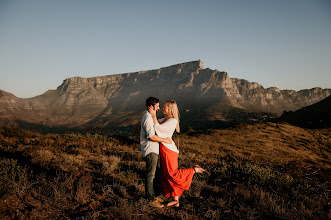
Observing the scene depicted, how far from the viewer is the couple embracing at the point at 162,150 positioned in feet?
11.9

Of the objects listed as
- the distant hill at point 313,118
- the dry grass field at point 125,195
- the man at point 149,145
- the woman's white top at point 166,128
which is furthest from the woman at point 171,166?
the distant hill at point 313,118

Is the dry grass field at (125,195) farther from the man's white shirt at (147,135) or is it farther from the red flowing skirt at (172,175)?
the man's white shirt at (147,135)

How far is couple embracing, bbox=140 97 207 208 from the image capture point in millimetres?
3625

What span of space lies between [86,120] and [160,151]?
21486 cm

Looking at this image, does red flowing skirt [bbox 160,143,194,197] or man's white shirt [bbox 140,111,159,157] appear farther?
red flowing skirt [bbox 160,143,194,197]

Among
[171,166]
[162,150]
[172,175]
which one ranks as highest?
[162,150]

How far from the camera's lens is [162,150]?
3.85 meters

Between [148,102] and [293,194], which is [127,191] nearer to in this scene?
[148,102]

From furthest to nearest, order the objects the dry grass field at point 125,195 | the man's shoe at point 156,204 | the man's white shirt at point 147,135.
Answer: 1. the man's shoe at point 156,204
2. the man's white shirt at point 147,135
3. the dry grass field at point 125,195

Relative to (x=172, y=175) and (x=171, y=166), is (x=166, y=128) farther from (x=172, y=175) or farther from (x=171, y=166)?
(x=172, y=175)

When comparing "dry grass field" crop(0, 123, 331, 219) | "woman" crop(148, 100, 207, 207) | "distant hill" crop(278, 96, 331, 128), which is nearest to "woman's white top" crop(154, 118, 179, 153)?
"woman" crop(148, 100, 207, 207)

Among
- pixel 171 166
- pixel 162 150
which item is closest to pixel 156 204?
pixel 171 166

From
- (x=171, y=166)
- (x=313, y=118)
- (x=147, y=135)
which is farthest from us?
(x=313, y=118)

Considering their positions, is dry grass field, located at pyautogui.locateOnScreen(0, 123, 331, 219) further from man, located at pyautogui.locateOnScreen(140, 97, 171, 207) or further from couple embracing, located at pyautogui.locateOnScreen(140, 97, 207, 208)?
couple embracing, located at pyautogui.locateOnScreen(140, 97, 207, 208)
